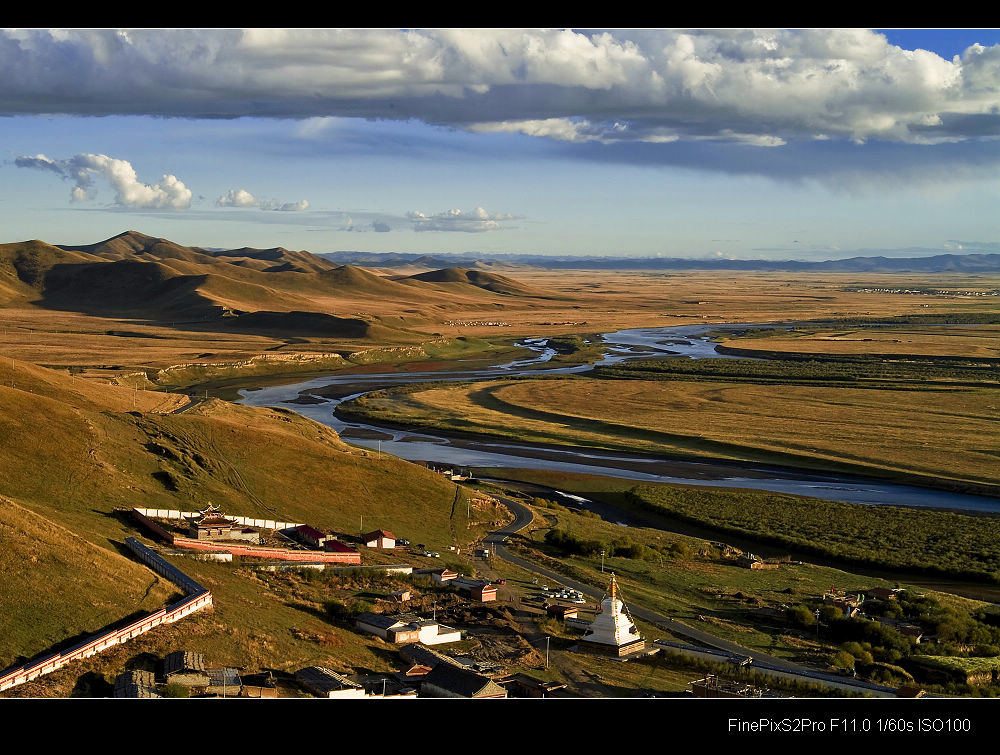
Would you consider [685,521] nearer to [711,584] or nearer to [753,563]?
[753,563]

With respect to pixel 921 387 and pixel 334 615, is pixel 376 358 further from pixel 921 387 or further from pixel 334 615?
pixel 334 615

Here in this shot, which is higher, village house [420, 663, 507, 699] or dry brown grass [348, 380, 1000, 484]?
village house [420, 663, 507, 699]

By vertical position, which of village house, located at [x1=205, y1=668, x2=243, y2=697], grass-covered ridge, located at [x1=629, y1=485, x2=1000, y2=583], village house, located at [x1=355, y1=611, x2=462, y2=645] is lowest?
grass-covered ridge, located at [x1=629, y1=485, x2=1000, y2=583]

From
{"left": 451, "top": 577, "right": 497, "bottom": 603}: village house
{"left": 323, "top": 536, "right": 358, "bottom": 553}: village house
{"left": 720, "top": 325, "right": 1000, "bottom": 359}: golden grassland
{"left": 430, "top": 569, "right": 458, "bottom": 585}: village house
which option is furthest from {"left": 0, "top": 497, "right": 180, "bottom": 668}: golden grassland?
{"left": 720, "top": 325, "right": 1000, "bottom": 359}: golden grassland

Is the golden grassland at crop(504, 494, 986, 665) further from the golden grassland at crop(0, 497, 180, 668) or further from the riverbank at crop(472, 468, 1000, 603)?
the golden grassland at crop(0, 497, 180, 668)
